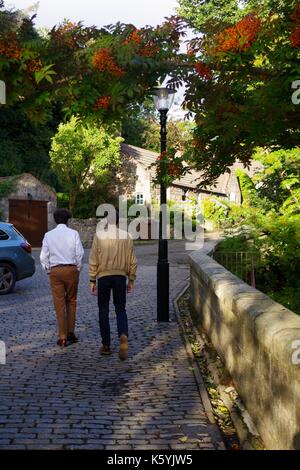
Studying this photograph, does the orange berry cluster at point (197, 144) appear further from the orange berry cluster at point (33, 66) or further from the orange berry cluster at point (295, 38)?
the orange berry cluster at point (33, 66)

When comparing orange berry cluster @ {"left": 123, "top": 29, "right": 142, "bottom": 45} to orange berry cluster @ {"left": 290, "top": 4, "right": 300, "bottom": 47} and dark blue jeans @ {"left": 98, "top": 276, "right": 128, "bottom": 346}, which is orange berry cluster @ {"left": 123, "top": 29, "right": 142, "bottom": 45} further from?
dark blue jeans @ {"left": 98, "top": 276, "right": 128, "bottom": 346}

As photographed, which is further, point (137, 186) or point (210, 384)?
point (137, 186)

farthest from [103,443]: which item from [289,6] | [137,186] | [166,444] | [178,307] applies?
[137,186]

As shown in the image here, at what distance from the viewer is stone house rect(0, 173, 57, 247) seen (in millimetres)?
30375

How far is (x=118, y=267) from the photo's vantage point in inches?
276

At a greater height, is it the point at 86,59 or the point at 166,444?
the point at 86,59

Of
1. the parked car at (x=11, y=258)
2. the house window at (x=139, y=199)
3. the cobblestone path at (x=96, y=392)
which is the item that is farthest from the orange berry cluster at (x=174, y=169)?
the house window at (x=139, y=199)

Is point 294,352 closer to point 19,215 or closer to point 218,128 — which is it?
point 218,128

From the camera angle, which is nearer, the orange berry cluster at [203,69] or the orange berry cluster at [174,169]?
the orange berry cluster at [203,69]

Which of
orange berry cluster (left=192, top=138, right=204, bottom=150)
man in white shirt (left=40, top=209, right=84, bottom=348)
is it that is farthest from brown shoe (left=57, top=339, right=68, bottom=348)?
orange berry cluster (left=192, top=138, right=204, bottom=150)

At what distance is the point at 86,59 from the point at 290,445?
4.06 m

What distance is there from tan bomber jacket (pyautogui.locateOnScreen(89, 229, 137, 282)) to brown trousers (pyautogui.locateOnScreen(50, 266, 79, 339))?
48 cm

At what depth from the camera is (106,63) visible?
5340 millimetres

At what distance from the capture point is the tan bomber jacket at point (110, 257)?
6.98 metres
